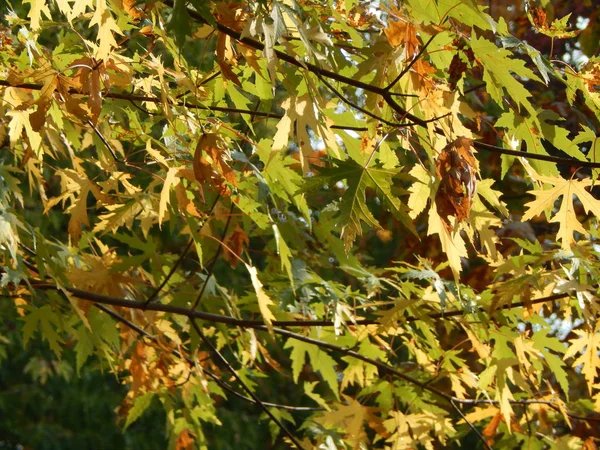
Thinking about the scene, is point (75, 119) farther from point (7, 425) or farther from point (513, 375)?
point (7, 425)

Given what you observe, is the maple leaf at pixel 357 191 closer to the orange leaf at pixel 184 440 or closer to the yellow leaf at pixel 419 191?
the yellow leaf at pixel 419 191

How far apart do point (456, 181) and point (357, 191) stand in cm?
20

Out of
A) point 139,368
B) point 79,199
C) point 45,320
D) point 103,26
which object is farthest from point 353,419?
point 103,26

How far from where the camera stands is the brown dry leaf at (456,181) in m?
1.54

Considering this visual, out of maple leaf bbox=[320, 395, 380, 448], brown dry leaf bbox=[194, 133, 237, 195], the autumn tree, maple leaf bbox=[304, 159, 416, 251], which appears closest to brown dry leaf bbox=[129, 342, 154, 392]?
the autumn tree

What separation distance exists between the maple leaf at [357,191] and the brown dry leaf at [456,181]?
0.09m

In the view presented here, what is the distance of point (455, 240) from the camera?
177 centimetres

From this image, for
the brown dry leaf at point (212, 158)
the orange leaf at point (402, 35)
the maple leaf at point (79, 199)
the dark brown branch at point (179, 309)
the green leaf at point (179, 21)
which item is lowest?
the dark brown branch at point (179, 309)

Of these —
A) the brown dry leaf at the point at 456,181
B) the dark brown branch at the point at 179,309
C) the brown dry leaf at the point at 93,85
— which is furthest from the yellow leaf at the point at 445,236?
the brown dry leaf at the point at 93,85

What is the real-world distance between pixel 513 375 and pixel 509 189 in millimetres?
3006

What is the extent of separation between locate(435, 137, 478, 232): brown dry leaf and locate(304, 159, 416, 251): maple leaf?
0.30 ft

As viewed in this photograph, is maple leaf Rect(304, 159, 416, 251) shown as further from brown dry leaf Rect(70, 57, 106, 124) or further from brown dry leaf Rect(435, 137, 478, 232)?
brown dry leaf Rect(70, 57, 106, 124)

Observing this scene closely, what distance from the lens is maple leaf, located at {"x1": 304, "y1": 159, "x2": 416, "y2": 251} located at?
1.65 m

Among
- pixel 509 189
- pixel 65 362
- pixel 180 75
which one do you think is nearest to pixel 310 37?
pixel 180 75
